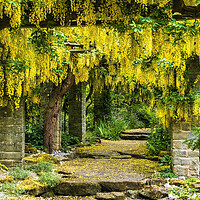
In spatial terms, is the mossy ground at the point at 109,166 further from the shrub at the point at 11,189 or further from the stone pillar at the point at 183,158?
the shrub at the point at 11,189

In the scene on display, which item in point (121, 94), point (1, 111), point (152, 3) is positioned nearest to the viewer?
point (152, 3)

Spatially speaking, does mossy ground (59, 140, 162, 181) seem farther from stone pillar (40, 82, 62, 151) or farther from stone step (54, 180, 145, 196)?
stone pillar (40, 82, 62, 151)

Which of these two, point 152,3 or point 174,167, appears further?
point 174,167

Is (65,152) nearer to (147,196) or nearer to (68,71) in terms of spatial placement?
(68,71)

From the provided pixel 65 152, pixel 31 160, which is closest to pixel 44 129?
pixel 65 152

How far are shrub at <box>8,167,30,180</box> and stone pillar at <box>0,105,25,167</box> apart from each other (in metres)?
0.23

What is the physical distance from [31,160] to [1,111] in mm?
1078

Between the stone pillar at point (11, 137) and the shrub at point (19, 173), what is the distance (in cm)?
23

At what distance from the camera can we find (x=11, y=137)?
5199mm

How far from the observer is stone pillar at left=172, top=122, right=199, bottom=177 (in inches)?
192

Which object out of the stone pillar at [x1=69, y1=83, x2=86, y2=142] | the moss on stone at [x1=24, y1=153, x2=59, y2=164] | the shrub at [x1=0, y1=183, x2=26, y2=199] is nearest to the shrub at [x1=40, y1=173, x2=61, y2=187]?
the shrub at [x1=0, y1=183, x2=26, y2=199]

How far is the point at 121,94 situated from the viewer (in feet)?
41.1

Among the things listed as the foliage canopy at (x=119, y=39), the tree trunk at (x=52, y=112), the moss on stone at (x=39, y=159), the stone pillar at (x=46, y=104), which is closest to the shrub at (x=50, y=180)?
the moss on stone at (x=39, y=159)

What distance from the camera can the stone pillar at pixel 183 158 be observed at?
4.88 metres
